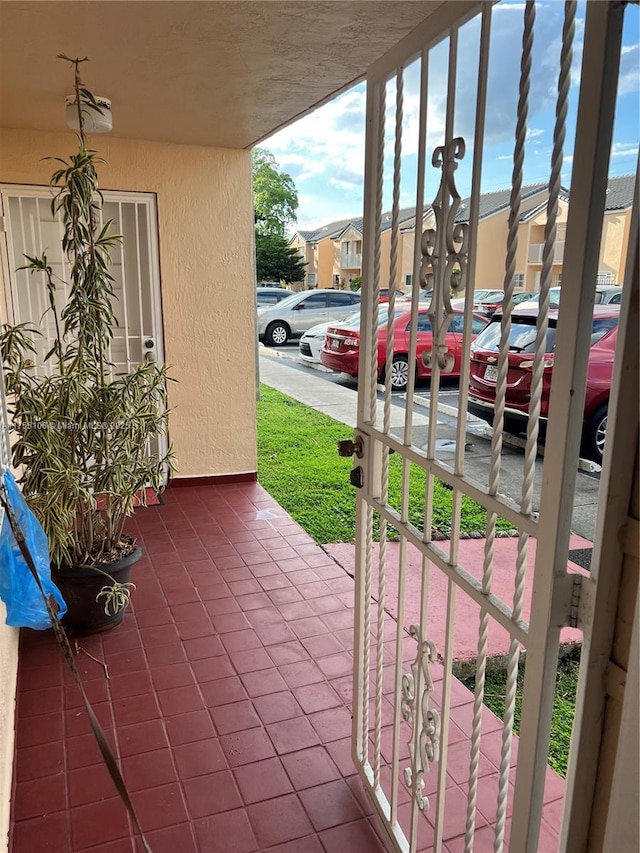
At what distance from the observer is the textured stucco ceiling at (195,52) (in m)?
2.02

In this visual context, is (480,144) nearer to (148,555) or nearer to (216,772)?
(216,772)

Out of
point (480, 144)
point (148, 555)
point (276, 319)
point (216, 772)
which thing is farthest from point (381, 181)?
point (276, 319)

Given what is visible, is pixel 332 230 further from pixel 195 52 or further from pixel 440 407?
pixel 195 52

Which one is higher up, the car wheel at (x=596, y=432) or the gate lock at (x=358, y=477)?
the gate lock at (x=358, y=477)

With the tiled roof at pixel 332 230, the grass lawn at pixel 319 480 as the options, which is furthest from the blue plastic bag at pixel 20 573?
the tiled roof at pixel 332 230

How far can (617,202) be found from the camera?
1.13 meters

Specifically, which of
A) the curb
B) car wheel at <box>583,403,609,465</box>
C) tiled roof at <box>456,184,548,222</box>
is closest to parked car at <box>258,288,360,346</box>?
the curb

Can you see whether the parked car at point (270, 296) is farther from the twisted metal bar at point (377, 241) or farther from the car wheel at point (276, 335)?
the twisted metal bar at point (377, 241)

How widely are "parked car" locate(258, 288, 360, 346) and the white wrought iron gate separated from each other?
36.5 ft

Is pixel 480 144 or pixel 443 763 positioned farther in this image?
pixel 443 763

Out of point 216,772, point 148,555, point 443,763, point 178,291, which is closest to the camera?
point 443,763

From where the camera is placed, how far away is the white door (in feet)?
12.8

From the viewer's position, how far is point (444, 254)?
1.26m

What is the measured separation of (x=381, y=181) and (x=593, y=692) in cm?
123
